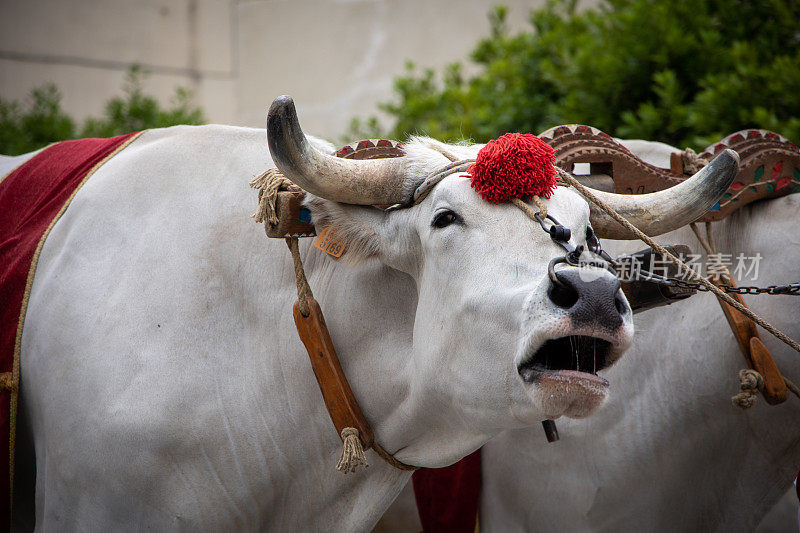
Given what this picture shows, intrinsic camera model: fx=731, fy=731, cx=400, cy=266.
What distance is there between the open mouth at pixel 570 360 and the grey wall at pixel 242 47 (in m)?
7.61

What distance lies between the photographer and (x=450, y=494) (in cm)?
303

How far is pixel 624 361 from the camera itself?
296 cm

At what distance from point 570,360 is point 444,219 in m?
0.53

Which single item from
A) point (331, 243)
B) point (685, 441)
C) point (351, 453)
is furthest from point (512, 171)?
point (685, 441)

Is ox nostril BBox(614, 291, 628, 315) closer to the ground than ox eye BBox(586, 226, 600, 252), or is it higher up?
closer to the ground

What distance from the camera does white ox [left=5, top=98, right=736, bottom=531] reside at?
213 centimetres

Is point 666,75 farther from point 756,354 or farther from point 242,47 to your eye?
point 242,47

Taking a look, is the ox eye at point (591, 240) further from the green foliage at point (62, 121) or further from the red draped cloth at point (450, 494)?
the green foliage at point (62, 121)

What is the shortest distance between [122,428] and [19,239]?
3.10 ft

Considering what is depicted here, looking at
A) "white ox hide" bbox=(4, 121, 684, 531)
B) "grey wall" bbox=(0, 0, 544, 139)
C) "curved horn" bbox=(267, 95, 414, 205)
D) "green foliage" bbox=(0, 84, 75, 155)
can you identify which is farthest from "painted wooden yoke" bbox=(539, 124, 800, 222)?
"grey wall" bbox=(0, 0, 544, 139)

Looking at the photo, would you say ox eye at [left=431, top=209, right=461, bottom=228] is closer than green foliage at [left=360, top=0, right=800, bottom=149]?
Yes

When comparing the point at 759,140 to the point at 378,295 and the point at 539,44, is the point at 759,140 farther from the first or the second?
the point at 539,44

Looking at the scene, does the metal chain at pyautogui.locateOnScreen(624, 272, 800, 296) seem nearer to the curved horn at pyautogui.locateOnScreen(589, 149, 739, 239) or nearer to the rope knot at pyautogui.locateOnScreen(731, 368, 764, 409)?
the curved horn at pyautogui.locateOnScreen(589, 149, 739, 239)

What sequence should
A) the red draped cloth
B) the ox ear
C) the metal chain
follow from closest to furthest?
the ox ear < the metal chain < the red draped cloth
